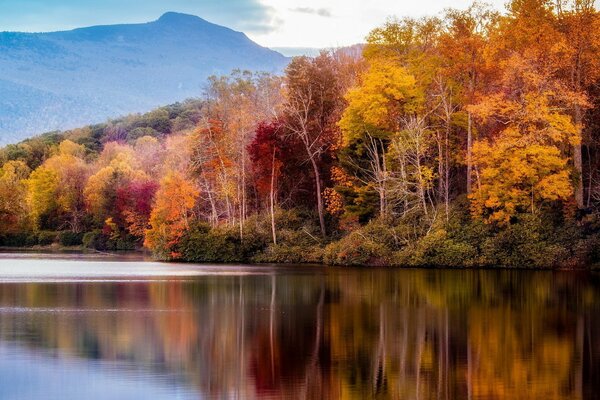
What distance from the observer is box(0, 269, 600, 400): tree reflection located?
594 inches

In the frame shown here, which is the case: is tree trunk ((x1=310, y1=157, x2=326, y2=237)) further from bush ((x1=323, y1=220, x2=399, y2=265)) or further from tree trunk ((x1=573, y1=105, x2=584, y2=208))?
tree trunk ((x1=573, y1=105, x2=584, y2=208))

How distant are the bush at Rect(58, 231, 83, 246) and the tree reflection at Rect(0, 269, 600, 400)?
5678cm

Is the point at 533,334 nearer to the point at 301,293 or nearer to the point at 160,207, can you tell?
the point at 301,293

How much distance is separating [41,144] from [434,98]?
78572mm

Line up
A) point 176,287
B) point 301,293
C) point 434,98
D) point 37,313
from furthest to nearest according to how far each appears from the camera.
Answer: point 434,98 → point 176,287 → point 301,293 → point 37,313

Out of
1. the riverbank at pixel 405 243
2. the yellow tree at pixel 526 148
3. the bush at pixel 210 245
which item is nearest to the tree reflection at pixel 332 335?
the riverbank at pixel 405 243

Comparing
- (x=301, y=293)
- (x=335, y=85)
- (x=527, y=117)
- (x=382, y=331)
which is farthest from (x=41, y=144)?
(x=382, y=331)

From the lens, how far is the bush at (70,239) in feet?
298

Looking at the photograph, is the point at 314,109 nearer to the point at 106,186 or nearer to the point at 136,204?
the point at 136,204

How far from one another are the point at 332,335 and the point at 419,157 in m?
32.2

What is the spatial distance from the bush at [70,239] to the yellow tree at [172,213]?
30.2 metres

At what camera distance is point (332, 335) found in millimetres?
20547

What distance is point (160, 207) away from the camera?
204 feet

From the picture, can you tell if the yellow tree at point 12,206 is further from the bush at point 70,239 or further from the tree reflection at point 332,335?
the tree reflection at point 332,335
